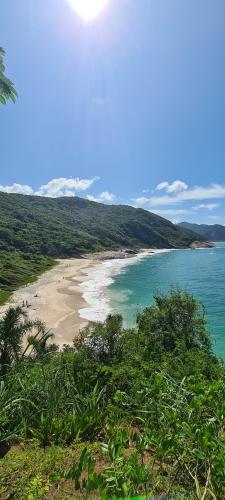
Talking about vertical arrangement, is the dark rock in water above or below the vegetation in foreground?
below

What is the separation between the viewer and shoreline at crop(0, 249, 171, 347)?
4898 centimetres

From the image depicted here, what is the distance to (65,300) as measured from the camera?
220 ft

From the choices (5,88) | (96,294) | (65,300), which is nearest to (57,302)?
(65,300)

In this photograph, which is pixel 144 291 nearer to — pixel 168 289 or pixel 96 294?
pixel 168 289

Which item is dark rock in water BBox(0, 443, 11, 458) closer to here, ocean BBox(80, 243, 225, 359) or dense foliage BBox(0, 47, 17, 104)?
dense foliage BBox(0, 47, 17, 104)

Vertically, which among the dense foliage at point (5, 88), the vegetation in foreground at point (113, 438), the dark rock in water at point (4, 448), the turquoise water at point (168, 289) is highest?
the dense foliage at point (5, 88)

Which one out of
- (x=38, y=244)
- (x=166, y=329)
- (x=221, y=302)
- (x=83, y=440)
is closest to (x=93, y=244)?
(x=38, y=244)

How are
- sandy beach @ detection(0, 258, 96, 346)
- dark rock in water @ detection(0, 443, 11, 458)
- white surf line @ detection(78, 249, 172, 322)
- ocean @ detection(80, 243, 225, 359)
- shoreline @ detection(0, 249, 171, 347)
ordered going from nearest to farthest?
dark rock in water @ detection(0, 443, 11, 458) < sandy beach @ detection(0, 258, 96, 346) < shoreline @ detection(0, 249, 171, 347) < ocean @ detection(80, 243, 225, 359) < white surf line @ detection(78, 249, 172, 322)

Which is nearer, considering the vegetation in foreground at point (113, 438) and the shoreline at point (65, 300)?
the vegetation in foreground at point (113, 438)

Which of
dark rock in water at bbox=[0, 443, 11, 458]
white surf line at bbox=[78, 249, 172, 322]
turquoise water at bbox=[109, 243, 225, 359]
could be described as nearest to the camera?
dark rock in water at bbox=[0, 443, 11, 458]

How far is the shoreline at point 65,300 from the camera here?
161 ft

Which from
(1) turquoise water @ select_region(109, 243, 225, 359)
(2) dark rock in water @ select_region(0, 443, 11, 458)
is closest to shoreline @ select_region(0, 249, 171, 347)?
(1) turquoise water @ select_region(109, 243, 225, 359)

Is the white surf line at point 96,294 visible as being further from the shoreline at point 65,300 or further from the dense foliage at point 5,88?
the dense foliage at point 5,88

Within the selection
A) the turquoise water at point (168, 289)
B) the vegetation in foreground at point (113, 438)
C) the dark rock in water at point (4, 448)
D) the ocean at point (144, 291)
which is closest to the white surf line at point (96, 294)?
the ocean at point (144, 291)
